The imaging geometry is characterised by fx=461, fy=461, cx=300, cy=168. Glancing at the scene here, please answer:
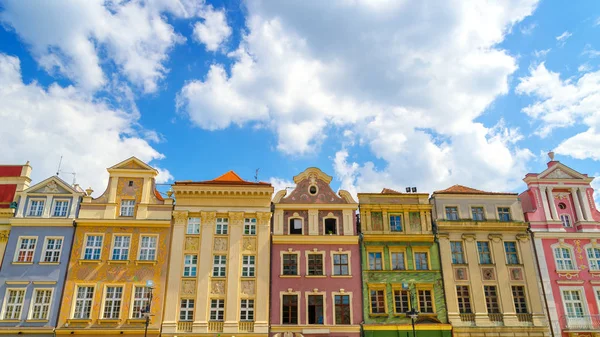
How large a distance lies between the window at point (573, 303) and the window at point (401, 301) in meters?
12.0

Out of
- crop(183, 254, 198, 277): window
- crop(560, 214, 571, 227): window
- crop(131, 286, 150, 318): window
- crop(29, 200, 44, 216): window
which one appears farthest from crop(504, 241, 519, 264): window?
crop(29, 200, 44, 216): window

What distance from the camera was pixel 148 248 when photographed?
3534cm

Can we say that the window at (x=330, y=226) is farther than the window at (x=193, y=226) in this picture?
Yes

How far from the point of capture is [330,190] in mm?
38188

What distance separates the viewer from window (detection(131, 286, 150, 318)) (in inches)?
1314

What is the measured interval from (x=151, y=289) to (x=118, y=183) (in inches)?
371

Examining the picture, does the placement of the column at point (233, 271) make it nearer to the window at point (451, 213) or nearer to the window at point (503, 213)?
the window at point (451, 213)

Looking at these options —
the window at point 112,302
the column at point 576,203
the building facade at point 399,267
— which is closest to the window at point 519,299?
the building facade at point 399,267

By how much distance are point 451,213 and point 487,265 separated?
483 centimetres

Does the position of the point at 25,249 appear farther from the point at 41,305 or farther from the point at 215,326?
the point at 215,326

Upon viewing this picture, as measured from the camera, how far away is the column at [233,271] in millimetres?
33281

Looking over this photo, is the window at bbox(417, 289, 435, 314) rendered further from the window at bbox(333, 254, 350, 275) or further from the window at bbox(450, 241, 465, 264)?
the window at bbox(333, 254, 350, 275)

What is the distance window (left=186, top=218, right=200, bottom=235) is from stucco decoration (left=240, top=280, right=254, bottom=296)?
5486 mm

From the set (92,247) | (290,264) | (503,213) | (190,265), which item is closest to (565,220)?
(503,213)
